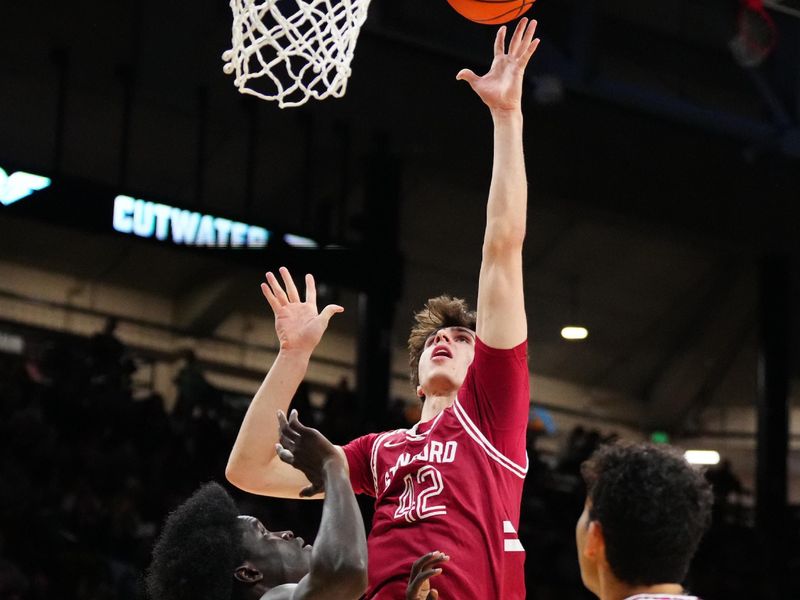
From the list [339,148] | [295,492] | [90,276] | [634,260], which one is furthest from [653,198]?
[295,492]

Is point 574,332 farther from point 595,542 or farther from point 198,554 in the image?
point 595,542

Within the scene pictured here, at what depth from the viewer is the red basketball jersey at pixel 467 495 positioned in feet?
10.2

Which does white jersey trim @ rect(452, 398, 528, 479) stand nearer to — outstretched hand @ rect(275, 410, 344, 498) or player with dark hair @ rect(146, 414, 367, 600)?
player with dark hair @ rect(146, 414, 367, 600)

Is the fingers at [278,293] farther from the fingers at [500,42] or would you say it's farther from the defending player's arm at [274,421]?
the fingers at [500,42]

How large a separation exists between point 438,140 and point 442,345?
700cm

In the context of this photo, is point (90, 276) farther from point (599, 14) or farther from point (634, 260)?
point (634, 260)

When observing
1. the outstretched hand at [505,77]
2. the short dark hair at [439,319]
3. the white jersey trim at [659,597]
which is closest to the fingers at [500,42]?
the outstretched hand at [505,77]

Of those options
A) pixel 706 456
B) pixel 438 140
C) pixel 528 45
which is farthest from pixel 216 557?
pixel 706 456

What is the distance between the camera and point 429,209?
1144cm

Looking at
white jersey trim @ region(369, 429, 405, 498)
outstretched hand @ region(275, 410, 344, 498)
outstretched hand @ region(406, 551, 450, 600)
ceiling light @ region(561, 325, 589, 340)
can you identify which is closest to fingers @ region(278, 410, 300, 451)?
outstretched hand @ region(275, 410, 344, 498)

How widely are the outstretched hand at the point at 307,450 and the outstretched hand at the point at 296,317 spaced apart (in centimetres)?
103

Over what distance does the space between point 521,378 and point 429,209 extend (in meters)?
8.30

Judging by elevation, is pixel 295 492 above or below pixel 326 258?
below

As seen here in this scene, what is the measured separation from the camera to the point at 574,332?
12.8 m
